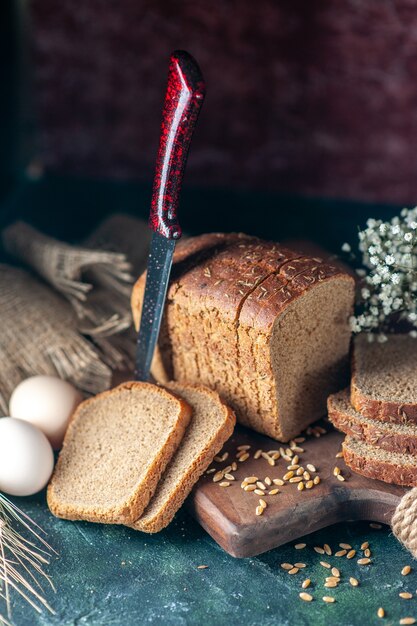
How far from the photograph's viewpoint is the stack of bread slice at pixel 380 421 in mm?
2928

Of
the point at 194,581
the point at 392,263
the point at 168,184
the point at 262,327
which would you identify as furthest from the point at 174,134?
the point at 194,581

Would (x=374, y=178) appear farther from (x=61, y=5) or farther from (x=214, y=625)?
(x=214, y=625)

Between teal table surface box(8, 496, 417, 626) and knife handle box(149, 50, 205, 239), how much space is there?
113 cm

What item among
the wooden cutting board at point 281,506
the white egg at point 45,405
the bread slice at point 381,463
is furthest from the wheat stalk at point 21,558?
the bread slice at point 381,463

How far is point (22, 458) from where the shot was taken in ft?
9.81

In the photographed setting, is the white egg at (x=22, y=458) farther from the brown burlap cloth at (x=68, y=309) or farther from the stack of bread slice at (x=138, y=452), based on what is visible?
the brown burlap cloth at (x=68, y=309)

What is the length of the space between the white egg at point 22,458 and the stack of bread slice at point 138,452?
78 mm

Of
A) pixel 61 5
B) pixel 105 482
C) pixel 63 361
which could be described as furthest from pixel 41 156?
pixel 105 482

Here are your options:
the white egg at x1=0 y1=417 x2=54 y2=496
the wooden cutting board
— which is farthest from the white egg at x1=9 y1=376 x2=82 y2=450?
the wooden cutting board

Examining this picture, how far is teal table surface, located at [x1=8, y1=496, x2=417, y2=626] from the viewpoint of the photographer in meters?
2.61

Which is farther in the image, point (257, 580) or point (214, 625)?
point (257, 580)

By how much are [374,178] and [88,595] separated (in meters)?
2.88

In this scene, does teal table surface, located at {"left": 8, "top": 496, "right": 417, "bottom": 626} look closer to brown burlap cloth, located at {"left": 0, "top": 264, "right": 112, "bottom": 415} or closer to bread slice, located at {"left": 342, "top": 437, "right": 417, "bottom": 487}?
bread slice, located at {"left": 342, "top": 437, "right": 417, "bottom": 487}

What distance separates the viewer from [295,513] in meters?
2.85
